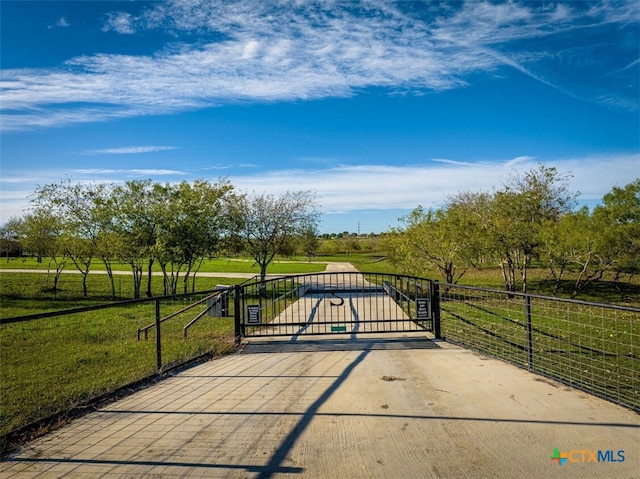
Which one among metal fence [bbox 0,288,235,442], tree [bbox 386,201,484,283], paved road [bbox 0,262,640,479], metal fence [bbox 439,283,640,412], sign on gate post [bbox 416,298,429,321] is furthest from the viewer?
tree [bbox 386,201,484,283]

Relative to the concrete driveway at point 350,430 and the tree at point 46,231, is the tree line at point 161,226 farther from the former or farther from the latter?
the concrete driveway at point 350,430

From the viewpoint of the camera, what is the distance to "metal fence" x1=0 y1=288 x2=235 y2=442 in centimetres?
518

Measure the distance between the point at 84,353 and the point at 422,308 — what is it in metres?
6.72

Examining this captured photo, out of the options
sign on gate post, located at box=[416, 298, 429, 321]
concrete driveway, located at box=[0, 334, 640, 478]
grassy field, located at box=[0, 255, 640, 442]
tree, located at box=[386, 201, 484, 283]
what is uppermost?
tree, located at box=[386, 201, 484, 283]

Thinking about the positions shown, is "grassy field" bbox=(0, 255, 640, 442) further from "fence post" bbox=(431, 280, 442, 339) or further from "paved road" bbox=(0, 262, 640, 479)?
"paved road" bbox=(0, 262, 640, 479)

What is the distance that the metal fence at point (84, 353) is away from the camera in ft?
17.0

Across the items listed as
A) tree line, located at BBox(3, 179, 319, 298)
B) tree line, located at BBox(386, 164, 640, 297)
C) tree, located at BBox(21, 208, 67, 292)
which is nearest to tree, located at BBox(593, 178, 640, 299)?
tree line, located at BBox(386, 164, 640, 297)

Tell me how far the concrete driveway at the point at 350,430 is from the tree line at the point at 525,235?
12.2 m

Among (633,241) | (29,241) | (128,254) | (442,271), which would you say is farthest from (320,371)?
(29,241)

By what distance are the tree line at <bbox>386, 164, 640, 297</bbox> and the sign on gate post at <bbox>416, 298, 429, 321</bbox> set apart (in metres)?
9.12

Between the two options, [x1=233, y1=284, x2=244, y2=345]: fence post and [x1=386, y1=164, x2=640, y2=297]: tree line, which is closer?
[x1=233, y1=284, x2=244, y2=345]: fence post

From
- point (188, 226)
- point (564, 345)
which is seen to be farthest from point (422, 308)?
point (188, 226)

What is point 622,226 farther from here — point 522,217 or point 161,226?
point 161,226

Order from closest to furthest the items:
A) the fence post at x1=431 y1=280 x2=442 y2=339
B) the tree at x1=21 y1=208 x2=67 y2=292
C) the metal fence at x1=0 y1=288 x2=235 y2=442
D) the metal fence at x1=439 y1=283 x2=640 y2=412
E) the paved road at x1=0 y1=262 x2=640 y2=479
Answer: the paved road at x1=0 y1=262 x2=640 y2=479 → the metal fence at x1=0 y1=288 x2=235 y2=442 → the metal fence at x1=439 y1=283 x2=640 y2=412 → the fence post at x1=431 y1=280 x2=442 y2=339 → the tree at x1=21 y1=208 x2=67 y2=292
